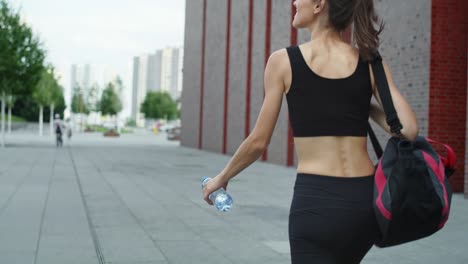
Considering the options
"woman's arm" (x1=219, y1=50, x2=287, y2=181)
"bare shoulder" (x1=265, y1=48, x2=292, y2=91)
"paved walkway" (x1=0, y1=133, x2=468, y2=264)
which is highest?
"bare shoulder" (x1=265, y1=48, x2=292, y2=91)

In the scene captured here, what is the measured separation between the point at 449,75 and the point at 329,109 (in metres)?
11.2

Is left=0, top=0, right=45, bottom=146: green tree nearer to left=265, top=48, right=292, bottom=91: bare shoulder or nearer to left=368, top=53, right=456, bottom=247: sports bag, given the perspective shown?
left=265, top=48, right=292, bottom=91: bare shoulder

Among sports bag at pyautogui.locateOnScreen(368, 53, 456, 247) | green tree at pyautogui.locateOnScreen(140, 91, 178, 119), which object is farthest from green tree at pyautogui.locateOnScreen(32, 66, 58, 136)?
green tree at pyautogui.locateOnScreen(140, 91, 178, 119)

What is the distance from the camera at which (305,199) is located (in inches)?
80.8

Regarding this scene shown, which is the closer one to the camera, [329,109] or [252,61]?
[329,109]

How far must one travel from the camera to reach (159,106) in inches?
4909

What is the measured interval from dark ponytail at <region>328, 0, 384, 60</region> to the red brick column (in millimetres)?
10705

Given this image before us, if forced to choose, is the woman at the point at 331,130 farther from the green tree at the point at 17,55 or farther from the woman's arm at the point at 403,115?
the green tree at the point at 17,55

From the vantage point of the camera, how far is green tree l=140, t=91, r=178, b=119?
125 metres

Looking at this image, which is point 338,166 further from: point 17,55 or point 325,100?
point 17,55

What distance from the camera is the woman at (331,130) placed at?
79.6 inches

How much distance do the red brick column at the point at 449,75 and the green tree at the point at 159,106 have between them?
113471mm

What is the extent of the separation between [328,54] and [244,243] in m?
4.68

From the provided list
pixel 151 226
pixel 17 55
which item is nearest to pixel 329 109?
pixel 151 226
